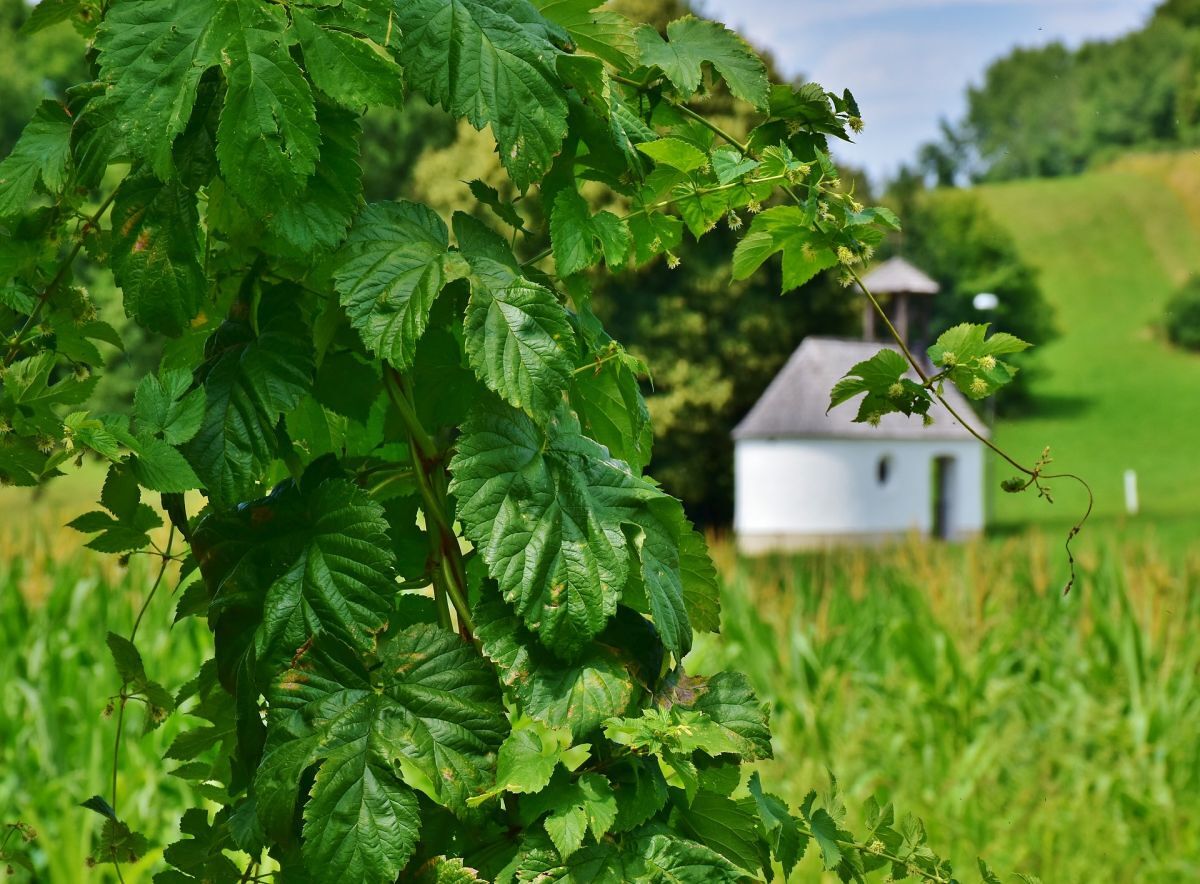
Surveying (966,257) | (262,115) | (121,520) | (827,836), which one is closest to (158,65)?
(262,115)

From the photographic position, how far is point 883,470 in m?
13.1

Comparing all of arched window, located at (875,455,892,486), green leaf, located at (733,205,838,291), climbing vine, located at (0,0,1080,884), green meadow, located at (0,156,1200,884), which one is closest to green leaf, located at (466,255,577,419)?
climbing vine, located at (0,0,1080,884)

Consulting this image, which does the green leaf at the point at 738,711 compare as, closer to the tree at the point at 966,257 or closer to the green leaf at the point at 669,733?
the green leaf at the point at 669,733

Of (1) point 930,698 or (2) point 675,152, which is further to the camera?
(1) point 930,698

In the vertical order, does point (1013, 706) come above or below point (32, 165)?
below

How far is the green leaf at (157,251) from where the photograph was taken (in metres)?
0.88

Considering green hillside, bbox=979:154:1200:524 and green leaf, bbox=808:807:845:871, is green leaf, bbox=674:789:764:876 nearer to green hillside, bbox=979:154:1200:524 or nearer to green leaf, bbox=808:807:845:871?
green leaf, bbox=808:807:845:871

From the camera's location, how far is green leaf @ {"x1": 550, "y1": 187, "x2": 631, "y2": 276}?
2.98ft

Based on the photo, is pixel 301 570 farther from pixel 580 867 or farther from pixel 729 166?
pixel 729 166

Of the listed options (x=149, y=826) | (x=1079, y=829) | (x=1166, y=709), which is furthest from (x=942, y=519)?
(x=149, y=826)

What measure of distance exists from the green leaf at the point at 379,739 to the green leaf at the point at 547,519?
0.08m

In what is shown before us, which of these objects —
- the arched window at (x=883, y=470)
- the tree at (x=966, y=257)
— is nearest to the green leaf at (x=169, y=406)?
the arched window at (x=883, y=470)

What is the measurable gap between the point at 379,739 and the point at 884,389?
0.48 m

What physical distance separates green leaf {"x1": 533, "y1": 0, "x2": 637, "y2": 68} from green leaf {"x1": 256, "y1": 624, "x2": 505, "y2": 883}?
48 centimetres
